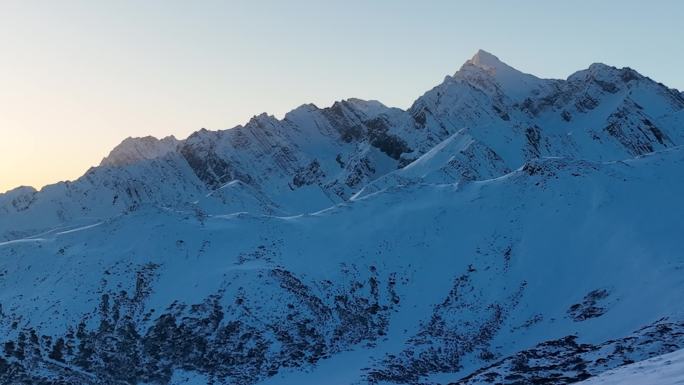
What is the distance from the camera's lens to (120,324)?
5444 centimetres

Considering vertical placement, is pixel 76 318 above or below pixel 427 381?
above

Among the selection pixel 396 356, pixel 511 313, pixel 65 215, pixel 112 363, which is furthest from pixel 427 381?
pixel 65 215

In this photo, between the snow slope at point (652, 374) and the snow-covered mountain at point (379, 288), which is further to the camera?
the snow-covered mountain at point (379, 288)

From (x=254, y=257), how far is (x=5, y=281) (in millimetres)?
21681

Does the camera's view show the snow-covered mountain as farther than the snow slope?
Yes

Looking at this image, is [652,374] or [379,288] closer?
[652,374]

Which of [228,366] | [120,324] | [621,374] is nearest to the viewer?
[621,374]

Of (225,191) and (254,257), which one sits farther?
(225,191)

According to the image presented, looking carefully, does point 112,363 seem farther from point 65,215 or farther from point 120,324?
point 65,215

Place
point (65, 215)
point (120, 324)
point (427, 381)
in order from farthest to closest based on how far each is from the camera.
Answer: point (65, 215) < point (120, 324) < point (427, 381)

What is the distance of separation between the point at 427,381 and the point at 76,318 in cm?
2788

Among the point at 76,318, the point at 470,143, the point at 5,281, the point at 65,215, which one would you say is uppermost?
the point at 65,215

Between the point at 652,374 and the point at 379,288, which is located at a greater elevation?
the point at 379,288

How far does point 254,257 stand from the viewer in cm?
6419
